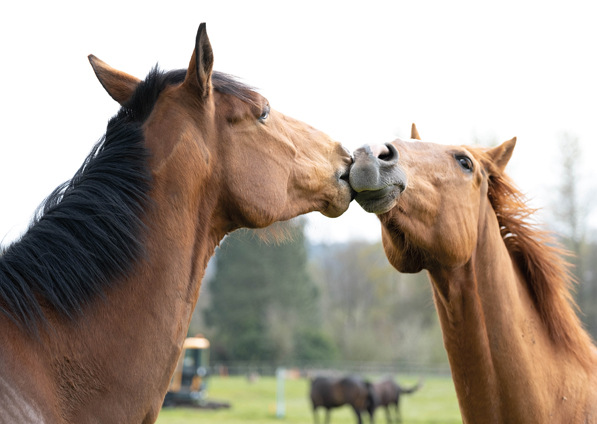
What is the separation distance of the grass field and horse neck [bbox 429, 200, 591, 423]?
51.2 feet

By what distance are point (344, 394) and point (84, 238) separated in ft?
53.0

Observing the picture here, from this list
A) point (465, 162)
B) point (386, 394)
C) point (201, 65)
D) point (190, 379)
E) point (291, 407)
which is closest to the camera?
point (201, 65)

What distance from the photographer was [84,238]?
199 centimetres

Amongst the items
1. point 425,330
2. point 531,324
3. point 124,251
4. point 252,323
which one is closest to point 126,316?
point 124,251

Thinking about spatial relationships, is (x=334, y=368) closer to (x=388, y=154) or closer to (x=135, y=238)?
(x=388, y=154)

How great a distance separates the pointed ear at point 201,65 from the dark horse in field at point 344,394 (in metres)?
16.0

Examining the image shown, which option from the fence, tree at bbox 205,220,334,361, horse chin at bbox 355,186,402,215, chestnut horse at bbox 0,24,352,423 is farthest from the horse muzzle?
tree at bbox 205,220,334,361

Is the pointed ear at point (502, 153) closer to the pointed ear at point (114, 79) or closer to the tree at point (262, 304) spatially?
the pointed ear at point (114, 79)

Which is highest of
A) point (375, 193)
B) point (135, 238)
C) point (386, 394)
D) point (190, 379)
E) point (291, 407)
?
point (375, 193)

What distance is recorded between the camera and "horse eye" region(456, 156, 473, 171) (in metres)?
3.18

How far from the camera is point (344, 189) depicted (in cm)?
271

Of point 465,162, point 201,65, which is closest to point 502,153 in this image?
point 465,162

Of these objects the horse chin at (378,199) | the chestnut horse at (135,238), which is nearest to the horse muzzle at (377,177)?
the horse chin at (378,199)

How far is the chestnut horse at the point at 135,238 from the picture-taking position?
1.84 meters
